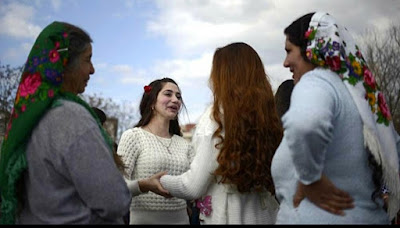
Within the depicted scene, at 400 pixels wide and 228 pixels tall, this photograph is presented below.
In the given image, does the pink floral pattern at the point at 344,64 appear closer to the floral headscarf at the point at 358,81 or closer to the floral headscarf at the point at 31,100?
the floral headscarf at the point at 358,81

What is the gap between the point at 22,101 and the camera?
204cm

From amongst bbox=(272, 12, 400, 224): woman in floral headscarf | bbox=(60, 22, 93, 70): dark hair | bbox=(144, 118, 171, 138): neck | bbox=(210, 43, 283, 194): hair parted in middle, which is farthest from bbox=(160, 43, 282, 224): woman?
bbox=(144, 118, 171, 138): neck

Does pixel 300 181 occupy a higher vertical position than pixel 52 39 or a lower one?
lower

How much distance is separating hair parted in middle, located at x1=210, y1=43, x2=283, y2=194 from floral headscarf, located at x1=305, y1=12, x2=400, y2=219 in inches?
25.4

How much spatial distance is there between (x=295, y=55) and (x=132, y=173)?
1.92 metres

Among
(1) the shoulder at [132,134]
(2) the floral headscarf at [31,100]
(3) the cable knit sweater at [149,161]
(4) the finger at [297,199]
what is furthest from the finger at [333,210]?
(1) the shoulder at [132,134]

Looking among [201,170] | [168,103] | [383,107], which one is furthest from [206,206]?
[168,103]

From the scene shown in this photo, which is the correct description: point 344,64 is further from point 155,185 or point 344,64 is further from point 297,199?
point 155,185

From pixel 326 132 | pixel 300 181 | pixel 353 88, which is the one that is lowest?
pixel 300 181

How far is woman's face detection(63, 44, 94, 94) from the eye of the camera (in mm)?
2148

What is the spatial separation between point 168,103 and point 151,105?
18cm

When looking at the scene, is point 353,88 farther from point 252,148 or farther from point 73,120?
point 73,120

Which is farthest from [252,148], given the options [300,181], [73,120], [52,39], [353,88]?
[52,39]

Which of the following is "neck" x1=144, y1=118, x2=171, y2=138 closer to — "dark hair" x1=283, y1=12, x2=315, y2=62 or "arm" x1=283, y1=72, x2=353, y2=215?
"dark hair" x1=283, y1=12, x2=315, y2=62
